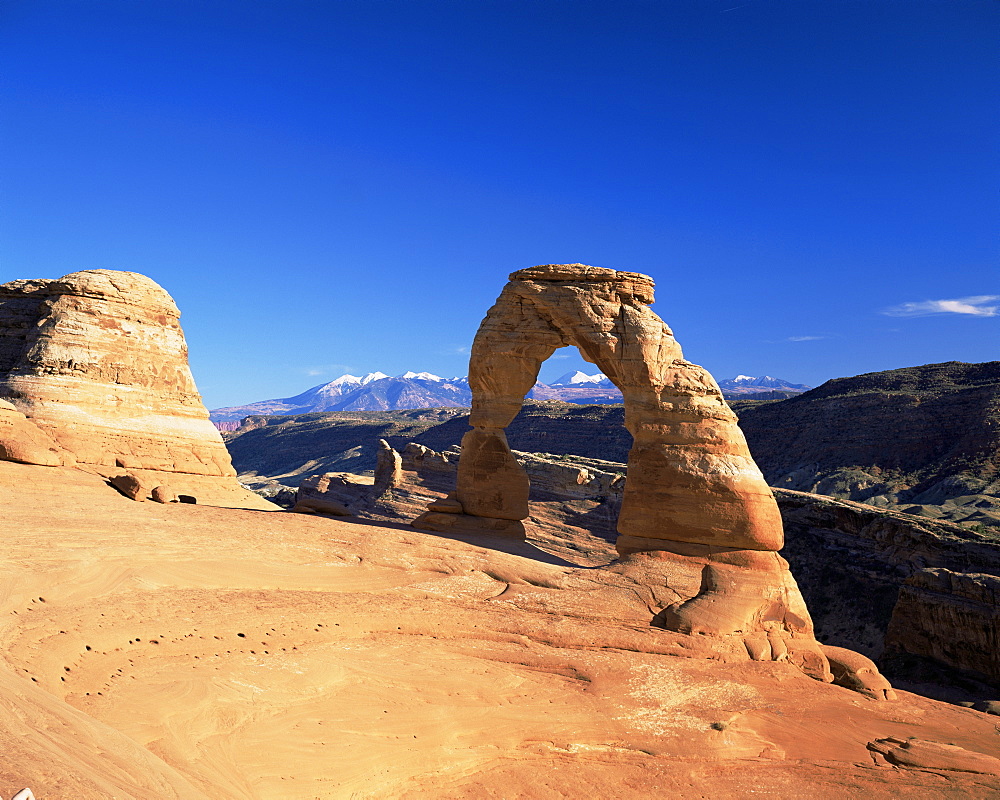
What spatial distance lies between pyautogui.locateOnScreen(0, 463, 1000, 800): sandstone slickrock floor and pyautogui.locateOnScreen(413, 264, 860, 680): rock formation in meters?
1.54

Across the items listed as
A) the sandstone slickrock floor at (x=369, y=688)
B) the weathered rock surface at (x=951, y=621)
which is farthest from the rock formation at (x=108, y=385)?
the weathered rock surface at (x=951, y=621)

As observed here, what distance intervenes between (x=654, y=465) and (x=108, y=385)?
1444cm

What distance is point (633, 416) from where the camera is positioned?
1650 cm

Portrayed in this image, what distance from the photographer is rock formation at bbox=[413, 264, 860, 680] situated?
13320mm

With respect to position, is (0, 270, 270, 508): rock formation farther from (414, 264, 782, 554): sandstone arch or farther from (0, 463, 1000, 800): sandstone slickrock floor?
(414, 264, 782, 554): sandstone arch

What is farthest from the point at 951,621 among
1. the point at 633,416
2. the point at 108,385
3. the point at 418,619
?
the point at 108,385

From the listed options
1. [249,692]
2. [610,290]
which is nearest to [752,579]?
[610,290]

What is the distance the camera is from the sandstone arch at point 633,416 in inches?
604

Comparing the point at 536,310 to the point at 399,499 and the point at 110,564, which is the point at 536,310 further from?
the point at 399,499

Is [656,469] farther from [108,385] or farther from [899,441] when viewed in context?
[899,441]

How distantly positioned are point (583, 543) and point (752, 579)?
1717 centimetres

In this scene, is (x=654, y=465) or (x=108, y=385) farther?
(x=108, y=385)

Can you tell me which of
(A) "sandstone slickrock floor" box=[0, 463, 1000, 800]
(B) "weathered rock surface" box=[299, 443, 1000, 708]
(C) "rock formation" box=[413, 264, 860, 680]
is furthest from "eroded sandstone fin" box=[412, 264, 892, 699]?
(A) "sandstone slickrock floor" box=[0, 463, 1000, 800]

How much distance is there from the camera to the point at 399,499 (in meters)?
37.6
